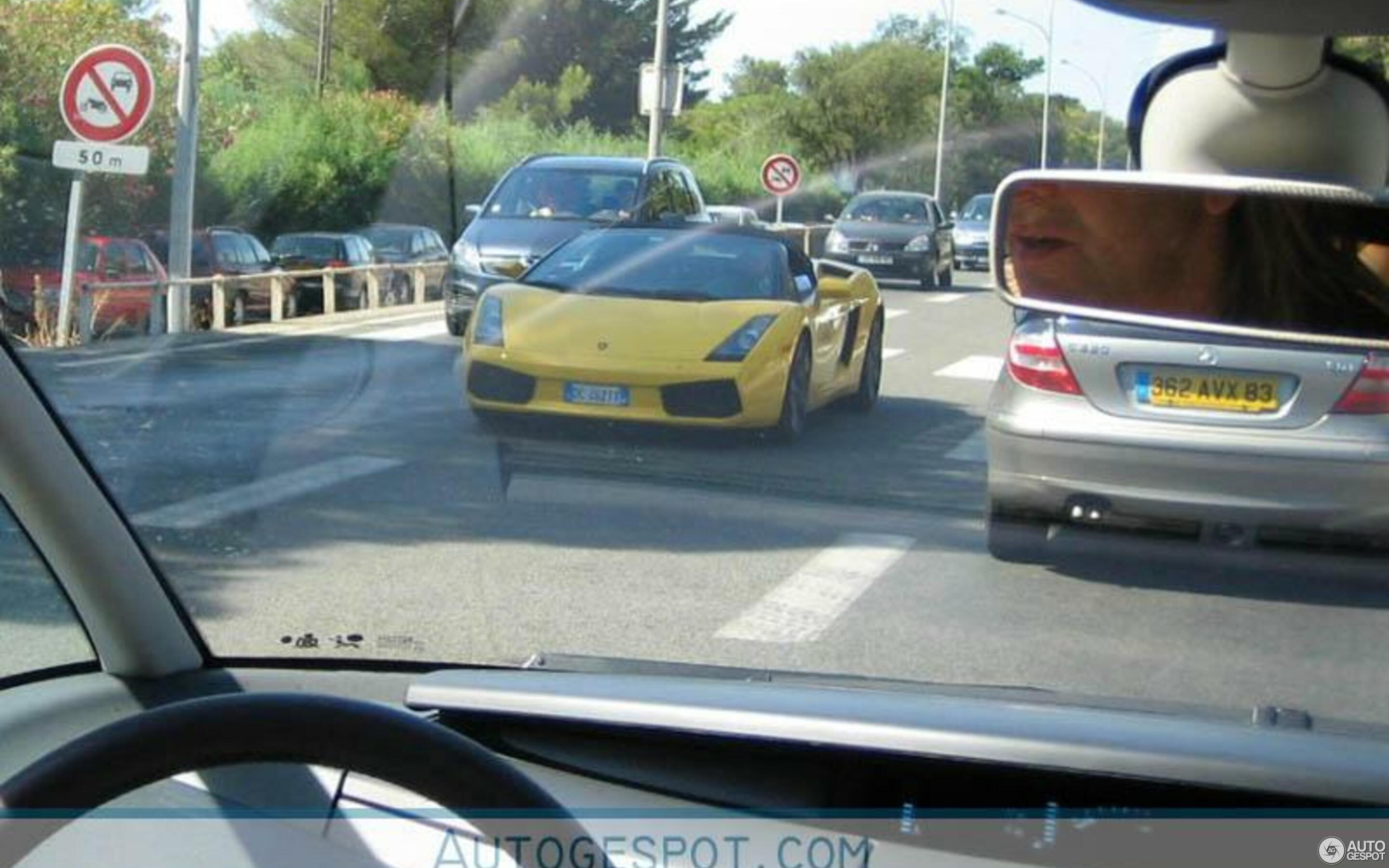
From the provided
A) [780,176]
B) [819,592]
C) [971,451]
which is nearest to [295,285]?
[819,592]

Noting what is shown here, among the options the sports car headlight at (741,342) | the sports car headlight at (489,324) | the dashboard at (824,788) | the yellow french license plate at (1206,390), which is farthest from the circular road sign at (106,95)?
the yellow french license plate at (1206,390)

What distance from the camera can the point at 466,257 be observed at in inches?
218

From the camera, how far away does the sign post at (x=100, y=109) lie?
4117 mm

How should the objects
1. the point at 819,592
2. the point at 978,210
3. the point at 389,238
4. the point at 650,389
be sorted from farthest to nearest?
the point at 389,238 → the point at 650,389 → the point at 819,592 → the point at 978,210

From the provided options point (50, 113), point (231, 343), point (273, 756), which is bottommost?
point (273, 756)

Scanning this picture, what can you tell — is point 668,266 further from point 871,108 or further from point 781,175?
point 871,108

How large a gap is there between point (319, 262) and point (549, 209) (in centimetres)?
99

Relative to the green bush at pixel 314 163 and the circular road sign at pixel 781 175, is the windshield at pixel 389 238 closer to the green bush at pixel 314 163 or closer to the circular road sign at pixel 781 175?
the green bush at pixel 314 163

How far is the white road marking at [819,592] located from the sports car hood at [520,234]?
3.51 ft

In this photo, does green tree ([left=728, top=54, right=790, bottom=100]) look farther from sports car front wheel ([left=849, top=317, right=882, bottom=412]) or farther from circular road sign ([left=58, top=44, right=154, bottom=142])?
circular road sign ([left=58, top=44, right=154, bottom=142])

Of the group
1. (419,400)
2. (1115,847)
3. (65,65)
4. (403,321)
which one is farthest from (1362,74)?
(403,321)

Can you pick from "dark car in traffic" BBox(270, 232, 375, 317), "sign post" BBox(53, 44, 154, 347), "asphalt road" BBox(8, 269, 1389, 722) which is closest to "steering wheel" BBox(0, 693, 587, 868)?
"asphalt road" BBox(8, 269, 1389, 722)

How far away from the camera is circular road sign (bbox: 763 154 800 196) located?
155 inches

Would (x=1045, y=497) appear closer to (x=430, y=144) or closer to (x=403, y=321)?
(x=430, y=144)
